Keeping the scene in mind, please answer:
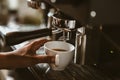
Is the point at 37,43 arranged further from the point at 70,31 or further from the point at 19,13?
the point at 19,13

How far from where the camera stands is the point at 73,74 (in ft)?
2.59

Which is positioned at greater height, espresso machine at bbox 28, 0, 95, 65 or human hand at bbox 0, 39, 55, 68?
espresso machine at bbox 28, 0, 95, 65

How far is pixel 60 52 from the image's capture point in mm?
756

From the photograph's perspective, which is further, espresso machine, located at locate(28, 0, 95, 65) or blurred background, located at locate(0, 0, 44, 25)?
blurred background, located at locate(0, 0, 44, 25)

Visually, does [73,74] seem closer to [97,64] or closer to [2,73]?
[97,64]

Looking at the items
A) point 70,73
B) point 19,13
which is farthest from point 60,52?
point 19,13

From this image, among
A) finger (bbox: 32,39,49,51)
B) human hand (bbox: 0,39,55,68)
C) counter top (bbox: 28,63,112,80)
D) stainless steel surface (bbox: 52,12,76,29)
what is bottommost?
counter top (bbox: 28,63,112,80)

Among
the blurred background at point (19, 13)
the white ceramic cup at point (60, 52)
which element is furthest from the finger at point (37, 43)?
the blurred background at point (19, 13)

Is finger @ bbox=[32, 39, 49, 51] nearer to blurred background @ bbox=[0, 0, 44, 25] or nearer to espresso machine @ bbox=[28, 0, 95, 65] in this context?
espresso machine @ bbox=[28, 0, 95, 65]

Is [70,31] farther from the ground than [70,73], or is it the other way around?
[70,31]

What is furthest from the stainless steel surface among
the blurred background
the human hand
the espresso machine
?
the blurred background

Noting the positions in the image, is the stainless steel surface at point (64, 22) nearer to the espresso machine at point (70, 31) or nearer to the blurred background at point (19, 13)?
the espresso machine at point (70, 31)

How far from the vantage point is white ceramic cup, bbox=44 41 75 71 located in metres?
0.75

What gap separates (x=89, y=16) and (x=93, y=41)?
0.24m
